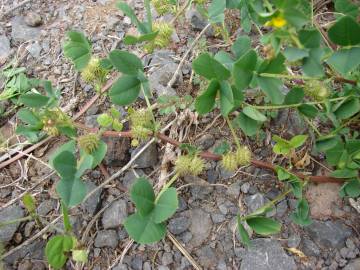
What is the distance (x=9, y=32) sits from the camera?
2.21 metres

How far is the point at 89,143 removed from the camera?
1.56m

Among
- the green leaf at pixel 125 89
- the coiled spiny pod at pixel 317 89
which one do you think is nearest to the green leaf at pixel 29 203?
the green leaf at pixel 125 89

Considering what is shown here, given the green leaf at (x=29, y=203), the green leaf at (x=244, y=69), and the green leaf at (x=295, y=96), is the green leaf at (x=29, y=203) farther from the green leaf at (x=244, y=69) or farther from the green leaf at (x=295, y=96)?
the green leaf at (x=295, y=96)

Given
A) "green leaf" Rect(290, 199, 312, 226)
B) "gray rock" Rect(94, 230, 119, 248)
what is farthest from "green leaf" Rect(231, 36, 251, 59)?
"gray rock" Rect(94, 230, 119, 248)

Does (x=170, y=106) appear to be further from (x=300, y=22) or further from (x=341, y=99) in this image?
(x=300, y=22)

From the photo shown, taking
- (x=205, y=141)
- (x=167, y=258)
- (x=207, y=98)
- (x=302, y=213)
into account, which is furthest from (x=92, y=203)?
(x=302, y=213)

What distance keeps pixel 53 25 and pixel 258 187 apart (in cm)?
125

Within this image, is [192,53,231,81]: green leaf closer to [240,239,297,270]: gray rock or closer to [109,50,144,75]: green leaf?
[109,50,144,75]: green leaf

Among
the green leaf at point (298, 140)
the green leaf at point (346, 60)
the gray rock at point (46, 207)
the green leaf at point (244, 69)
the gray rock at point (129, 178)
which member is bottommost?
the gray rock at point (46, 207)

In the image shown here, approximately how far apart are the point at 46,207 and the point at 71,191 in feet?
1.09

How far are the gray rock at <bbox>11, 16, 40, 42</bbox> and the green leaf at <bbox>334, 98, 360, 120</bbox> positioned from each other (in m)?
→ 1.40

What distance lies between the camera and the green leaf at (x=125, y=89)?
155 centimetres

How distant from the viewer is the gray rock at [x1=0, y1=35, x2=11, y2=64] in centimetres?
212

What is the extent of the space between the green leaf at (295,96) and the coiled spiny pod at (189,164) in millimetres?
351
